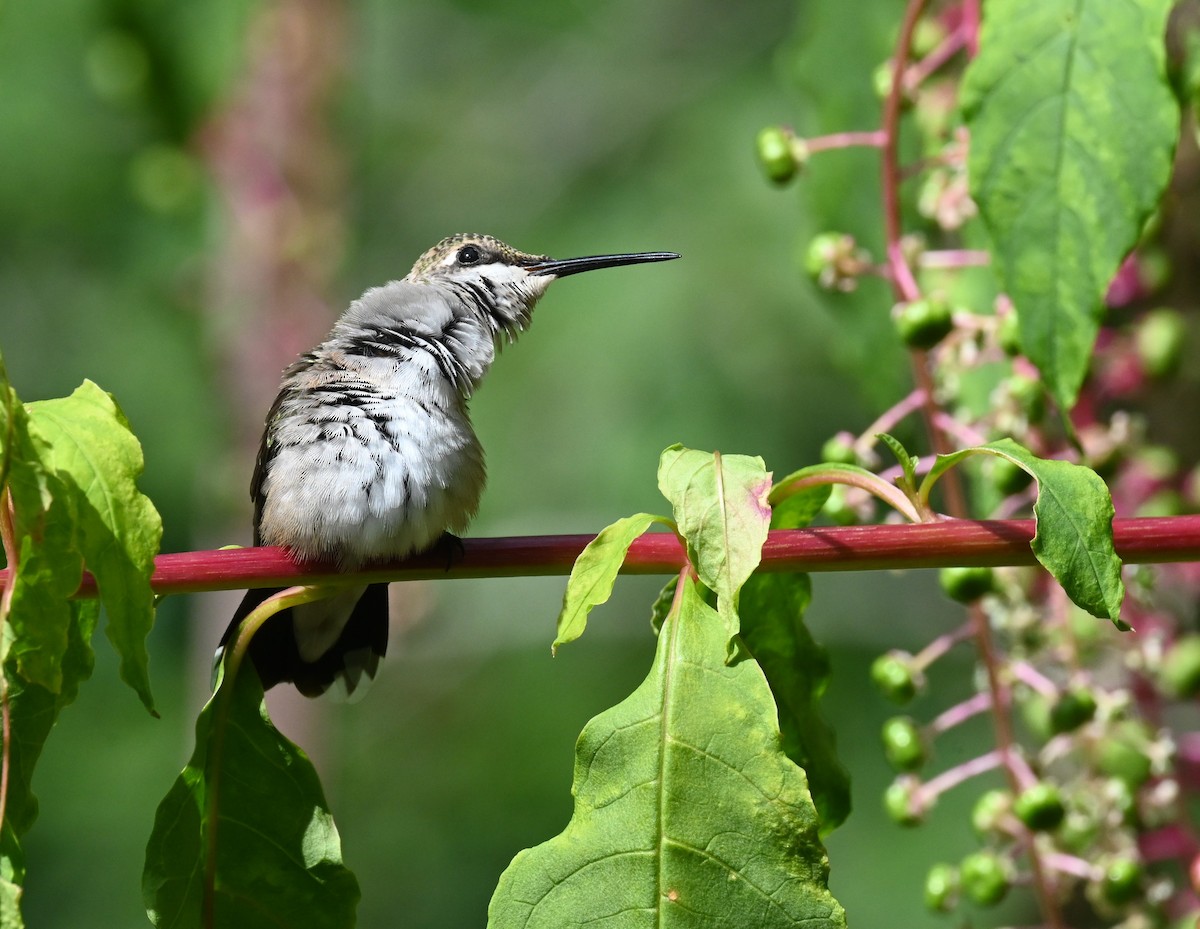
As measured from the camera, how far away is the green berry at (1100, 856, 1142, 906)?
7.50 ft

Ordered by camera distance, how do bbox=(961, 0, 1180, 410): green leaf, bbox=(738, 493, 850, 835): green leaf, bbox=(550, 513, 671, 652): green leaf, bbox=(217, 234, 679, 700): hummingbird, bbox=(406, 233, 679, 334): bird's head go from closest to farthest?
bbox=(550, 513, 671, 652): green leaf, bbox=(961, 0, 1180, 410): green leaf, bbox=(738, 493, 850, 835): green leaf, bbox=(217, 234, 679, 700): hummingbird, bbox=(406, 233, 679, 334): bird's head

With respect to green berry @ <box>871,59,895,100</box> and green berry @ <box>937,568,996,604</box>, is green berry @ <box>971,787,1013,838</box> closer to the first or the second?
green berry @ <box>937,568,996,604</box>

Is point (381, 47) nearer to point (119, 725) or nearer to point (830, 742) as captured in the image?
point (119, 725)

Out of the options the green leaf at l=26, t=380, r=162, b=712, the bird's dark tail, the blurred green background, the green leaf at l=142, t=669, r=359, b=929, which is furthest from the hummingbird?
the blurred green background

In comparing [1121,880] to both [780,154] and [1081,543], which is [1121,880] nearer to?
[1081,543]

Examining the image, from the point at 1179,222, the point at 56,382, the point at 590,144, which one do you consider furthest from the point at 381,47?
the point at 1179,222

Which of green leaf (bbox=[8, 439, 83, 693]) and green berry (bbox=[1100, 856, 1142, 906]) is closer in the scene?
green leaf (bbox=[8, 439, 83, 693])

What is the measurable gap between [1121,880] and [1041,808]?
7.8 inches

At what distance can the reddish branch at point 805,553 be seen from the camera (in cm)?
169

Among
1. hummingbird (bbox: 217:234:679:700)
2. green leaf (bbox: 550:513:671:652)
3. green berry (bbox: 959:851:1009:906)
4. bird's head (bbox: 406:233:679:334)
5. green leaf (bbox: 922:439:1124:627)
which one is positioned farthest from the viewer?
bird's head (bbox: 406:233:679:334)

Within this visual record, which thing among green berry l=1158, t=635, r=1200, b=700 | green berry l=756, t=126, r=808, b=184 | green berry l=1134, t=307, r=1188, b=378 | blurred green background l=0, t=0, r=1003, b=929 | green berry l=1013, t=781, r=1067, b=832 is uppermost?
blurred green background l=0, t=0, r=1003, b=929

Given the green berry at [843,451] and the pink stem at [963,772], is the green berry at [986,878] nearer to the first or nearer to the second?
the pink stem at [963,772]

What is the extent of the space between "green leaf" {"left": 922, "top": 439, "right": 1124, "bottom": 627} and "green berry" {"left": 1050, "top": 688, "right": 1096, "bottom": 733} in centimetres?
76

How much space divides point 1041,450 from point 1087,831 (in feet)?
2.10
